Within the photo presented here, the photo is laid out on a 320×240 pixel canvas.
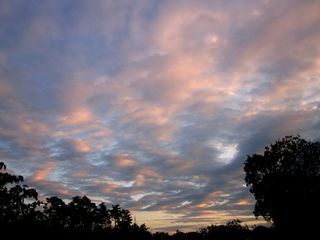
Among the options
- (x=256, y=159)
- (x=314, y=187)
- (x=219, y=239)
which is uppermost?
(x=256, y=159)

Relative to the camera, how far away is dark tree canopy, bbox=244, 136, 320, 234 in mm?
53156

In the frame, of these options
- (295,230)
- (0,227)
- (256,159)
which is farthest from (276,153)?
(0,227)

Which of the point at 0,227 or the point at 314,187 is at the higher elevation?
the point at 314,187

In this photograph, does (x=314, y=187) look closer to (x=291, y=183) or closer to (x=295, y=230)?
(x=291, y=183)

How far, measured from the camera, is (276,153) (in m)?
60.3

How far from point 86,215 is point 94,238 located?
6710cm

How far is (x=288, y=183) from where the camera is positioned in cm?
5581

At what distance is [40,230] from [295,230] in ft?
118

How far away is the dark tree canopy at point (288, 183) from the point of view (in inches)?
2093

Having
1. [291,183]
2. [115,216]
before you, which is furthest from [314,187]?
[115,216]

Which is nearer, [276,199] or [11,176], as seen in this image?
[11,176]

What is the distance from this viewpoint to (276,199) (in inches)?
2242

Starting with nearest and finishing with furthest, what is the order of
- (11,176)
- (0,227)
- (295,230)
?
(0,227) → (11,176) → (295,230)

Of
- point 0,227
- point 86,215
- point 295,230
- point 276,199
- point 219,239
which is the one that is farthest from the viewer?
point 86,215
